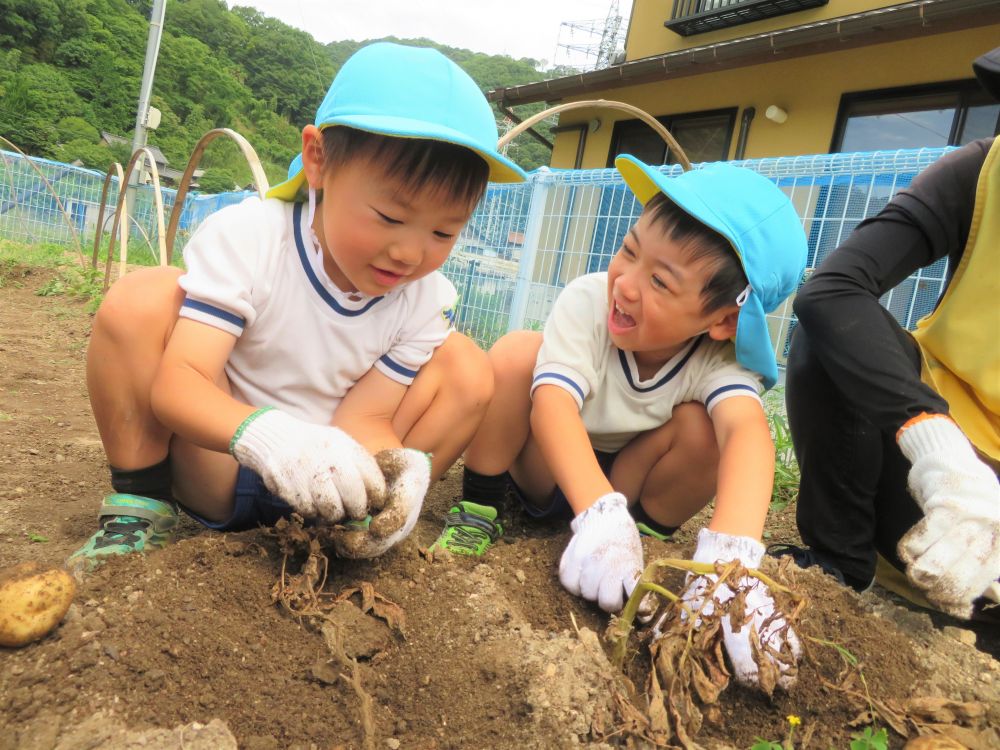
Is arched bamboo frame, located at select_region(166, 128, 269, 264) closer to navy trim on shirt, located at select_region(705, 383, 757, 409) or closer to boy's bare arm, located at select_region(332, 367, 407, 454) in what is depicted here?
boy's bare arm, located at select_region(332, 367, 407, 454)

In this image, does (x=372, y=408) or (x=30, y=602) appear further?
(x=372, y=408)

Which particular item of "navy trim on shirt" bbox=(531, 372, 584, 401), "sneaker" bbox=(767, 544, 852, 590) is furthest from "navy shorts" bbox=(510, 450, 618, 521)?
"sneaker" bbox=(767, 544, 852, 590)

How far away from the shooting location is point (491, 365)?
5.83 ft

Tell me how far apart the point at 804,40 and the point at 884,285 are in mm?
5128

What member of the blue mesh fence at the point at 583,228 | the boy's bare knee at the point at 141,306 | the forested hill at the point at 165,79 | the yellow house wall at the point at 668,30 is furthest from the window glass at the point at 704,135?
the forested hill at the point at 165,79

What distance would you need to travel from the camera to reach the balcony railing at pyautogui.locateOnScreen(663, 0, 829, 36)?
22.4 feet

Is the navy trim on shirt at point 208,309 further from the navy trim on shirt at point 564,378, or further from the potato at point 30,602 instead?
the navy trim on shirt at point 564,378

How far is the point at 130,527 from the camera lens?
A: 1.38 metres

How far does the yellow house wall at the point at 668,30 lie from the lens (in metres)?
6.69

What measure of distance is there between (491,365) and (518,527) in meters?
0.51

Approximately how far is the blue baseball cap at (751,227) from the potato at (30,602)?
1294mm

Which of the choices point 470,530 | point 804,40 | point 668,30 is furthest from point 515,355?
point 668,30

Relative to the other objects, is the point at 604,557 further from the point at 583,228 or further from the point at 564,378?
the point at 583,228

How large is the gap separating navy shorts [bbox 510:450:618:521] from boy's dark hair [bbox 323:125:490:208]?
90 centimetres
